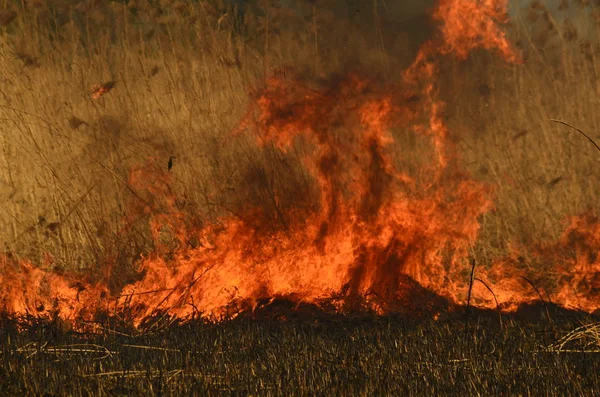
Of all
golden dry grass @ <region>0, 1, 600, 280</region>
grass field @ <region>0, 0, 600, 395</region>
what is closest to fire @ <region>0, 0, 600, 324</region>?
grass field @ <region>0, 0, 600, 395</region>

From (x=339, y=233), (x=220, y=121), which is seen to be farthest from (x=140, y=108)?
(x=339, y=233)

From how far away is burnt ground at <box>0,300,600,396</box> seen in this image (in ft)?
18.7

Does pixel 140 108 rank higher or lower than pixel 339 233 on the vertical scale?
higher

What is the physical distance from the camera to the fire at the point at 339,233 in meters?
9.02

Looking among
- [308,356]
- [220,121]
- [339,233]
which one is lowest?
[339,233]

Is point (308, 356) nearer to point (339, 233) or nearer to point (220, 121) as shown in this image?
point (339, 233)

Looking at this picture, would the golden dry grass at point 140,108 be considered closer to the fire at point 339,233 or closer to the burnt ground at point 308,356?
the fire at point 339,233

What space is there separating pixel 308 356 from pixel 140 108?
16.8ft

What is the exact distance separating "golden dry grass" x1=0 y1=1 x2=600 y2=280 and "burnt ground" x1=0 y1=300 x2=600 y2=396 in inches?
76.6

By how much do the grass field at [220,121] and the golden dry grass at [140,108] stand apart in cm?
2

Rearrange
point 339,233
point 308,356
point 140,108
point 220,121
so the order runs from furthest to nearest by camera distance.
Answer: point 140,108
point 220,121
point 339,233
point 308,356

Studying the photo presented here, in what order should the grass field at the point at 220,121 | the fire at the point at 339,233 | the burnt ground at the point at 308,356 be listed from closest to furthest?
the burnt ground at the point at 308,356
the fire at the point at 339,233
the grass field at the point at 220,121

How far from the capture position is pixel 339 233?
9.20 metres

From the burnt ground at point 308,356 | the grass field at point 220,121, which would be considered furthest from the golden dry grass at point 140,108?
the burnt ground at point 308,356
